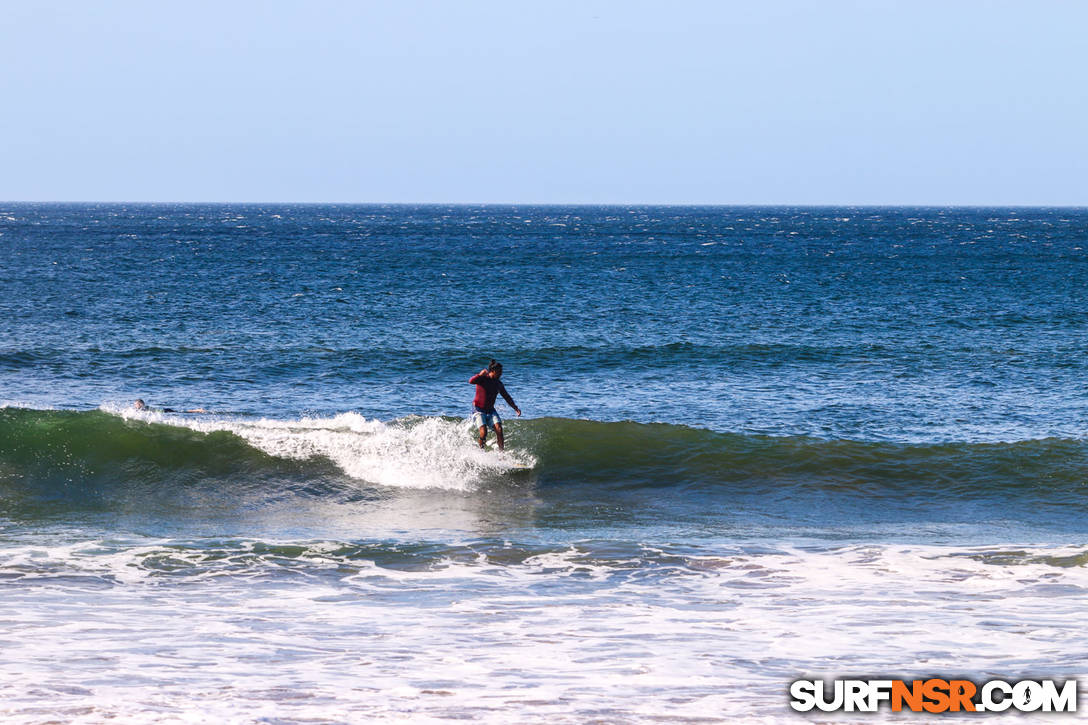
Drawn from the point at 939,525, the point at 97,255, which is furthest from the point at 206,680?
the point at 97,255

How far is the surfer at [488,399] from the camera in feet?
62.1

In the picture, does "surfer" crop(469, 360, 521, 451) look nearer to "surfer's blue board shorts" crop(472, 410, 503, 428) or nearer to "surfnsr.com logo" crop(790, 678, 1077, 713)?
"surfer's blue board shorts" crop(472, 410, 503, 428)

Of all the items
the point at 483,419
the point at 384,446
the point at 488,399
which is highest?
the point at 488,399

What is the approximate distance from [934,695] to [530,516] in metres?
8.69

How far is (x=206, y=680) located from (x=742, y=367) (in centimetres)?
2485

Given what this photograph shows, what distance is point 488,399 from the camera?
1914cm

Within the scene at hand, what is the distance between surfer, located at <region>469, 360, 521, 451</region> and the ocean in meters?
0.93

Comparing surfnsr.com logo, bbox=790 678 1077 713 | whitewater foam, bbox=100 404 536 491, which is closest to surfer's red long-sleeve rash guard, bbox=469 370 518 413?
whitewater foam, bbox=100 404 536 491

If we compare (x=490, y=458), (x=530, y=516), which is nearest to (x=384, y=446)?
(x=490, y=458)

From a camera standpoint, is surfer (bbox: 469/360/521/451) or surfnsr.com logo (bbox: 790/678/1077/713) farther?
surfer (bbox: 469/360/521/451)

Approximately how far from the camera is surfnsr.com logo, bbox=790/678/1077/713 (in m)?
8.67

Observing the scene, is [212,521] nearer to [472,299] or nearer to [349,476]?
[349,476]

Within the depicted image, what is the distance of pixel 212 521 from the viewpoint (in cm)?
1677

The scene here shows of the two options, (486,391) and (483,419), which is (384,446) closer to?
(483,419)
